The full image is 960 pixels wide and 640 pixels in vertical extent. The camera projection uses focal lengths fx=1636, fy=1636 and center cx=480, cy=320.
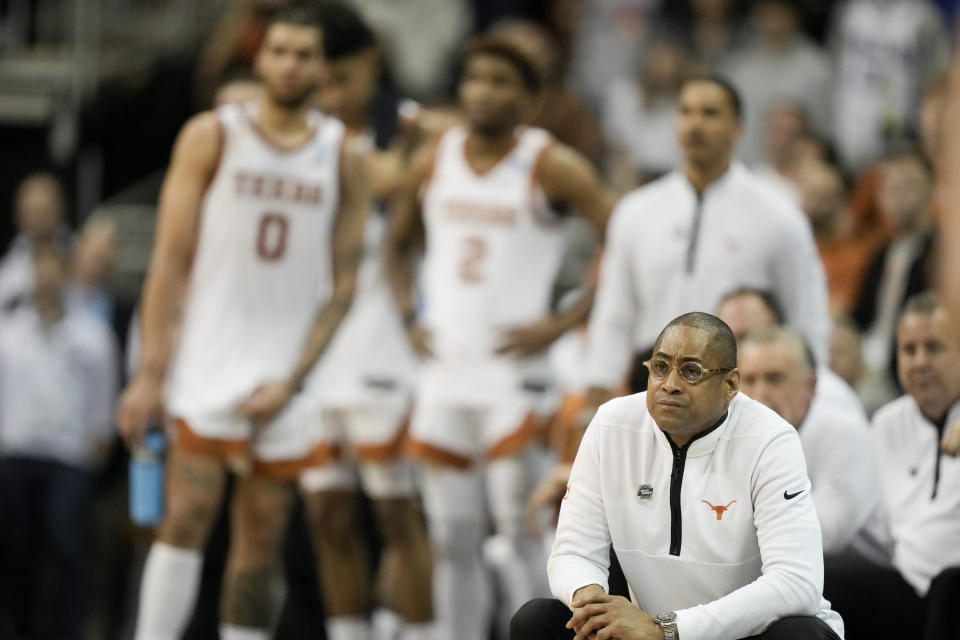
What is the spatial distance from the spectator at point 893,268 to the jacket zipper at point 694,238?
2019 mm

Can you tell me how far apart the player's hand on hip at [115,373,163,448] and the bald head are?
270cm

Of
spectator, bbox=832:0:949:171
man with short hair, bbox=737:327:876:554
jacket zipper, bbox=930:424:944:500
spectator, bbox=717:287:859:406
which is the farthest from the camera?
spectator, bbox=832:0:949:171

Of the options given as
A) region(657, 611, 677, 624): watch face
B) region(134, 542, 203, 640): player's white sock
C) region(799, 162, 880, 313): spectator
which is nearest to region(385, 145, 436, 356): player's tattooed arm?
region(134, 542, 203, 640): player's white sock

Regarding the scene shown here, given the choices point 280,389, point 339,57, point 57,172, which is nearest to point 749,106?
point 339,57

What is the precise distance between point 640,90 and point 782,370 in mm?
6587

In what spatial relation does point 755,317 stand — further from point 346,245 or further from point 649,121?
point 649,121

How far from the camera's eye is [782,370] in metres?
5.55

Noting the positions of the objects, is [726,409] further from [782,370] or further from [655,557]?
[782,370]

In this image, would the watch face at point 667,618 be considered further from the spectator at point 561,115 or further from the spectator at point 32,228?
the spectator at point 561,115

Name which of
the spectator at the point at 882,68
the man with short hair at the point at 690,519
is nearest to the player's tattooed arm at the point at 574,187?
the man with short hair at the point at 690,519

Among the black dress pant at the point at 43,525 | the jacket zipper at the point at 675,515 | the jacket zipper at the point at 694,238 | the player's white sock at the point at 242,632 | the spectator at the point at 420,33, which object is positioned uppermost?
the spectator at the point at 420,33

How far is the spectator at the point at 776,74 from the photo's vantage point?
37.9ft

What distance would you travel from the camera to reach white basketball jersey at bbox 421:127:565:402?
762cm

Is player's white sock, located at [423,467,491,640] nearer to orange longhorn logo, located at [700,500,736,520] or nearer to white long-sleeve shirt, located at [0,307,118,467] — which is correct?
white long-sleeve shirt, located at [0,307,118,467]
